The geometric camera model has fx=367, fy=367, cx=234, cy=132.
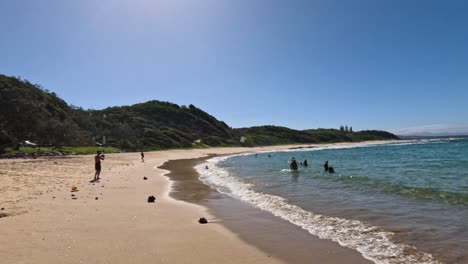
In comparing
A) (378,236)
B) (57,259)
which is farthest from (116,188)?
(378,236)

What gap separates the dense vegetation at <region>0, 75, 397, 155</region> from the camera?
58.5 m

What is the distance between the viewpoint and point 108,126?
4284 inches

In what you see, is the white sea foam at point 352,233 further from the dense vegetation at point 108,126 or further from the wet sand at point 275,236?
the dense vegetation at point 108,126

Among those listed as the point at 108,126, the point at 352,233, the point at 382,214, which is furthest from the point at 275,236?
the point at 108,126

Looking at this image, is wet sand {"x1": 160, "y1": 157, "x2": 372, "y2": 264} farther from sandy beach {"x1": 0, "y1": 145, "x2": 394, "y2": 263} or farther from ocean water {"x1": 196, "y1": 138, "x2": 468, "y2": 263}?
ocean water {"x1": 196, "y1": 138, "x2": 468, "y2": 263}

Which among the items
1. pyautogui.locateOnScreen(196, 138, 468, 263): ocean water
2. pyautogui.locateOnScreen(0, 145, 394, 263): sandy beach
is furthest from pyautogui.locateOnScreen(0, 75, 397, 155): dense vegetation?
pyautogui.locateOnScreen(196, 138, 468, 263): ocean water

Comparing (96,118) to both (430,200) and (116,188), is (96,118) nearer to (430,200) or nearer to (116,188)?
(116,188)

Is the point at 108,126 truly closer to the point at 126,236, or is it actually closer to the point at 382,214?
the point at 382,214

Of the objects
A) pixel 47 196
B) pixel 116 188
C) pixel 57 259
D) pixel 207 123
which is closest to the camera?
pixel 57 259

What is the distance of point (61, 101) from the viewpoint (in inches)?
4013

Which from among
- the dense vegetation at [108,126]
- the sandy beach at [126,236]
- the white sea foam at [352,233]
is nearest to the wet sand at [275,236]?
the sandy beach at [126,236]

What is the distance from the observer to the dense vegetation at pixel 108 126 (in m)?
58.5

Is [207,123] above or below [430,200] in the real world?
above

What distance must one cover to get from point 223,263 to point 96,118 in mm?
111223
